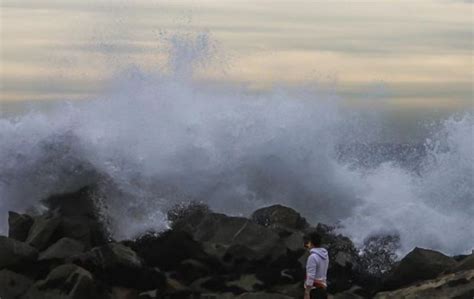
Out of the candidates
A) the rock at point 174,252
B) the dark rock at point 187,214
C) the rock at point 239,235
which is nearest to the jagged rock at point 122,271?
the rock at point 174,252

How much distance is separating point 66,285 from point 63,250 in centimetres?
112

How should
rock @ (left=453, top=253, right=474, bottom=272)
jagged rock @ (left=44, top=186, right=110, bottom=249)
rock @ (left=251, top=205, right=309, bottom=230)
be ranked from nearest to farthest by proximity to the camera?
rock @ (left=453, top=253, right=474, bottom=272), jagged rock @ (left=44, top=186, right=110, bottom=249), rock @ (left=251, top=205, right=309, bottom=230)

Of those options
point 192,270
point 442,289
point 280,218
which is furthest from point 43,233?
point 442,289

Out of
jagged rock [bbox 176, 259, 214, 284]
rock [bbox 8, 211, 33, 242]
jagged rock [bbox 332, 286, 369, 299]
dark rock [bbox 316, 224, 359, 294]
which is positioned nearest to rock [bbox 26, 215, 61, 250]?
rock [bbox 8, 211, 33, 242]

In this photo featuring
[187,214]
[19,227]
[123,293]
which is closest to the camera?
[123,293]

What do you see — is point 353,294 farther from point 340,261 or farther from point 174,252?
point 174,252

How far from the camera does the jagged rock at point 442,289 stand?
10.1 m

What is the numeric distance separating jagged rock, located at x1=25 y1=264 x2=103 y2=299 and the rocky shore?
11mm

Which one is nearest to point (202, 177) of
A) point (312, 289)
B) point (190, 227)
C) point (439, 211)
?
point (190, 227)

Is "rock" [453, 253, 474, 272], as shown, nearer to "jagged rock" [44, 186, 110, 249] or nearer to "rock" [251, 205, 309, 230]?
"rock" [251, 205, 309, 230]

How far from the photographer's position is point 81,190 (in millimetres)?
14469

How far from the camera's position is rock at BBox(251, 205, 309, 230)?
13617mm

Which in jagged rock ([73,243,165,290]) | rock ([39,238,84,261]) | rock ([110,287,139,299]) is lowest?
rock ([110,287,139,299])

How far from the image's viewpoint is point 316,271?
9820mm
